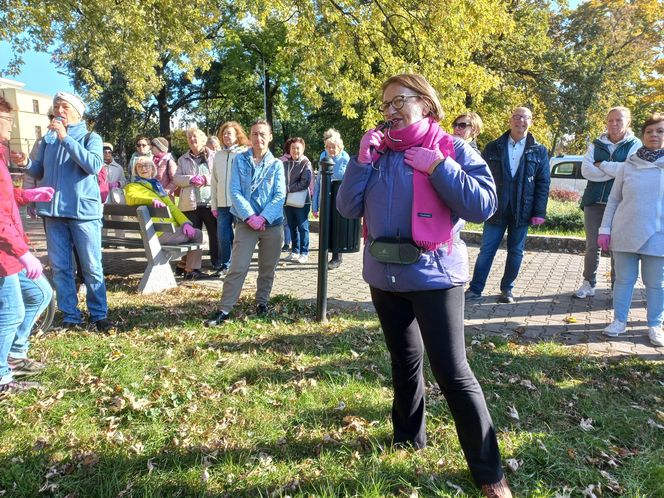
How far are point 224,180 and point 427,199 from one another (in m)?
4.91

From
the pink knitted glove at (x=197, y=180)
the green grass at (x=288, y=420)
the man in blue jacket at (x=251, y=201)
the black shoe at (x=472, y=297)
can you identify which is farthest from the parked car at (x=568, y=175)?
the man in blue jacket at (x=251, y=201)

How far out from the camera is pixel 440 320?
2246 millimetres

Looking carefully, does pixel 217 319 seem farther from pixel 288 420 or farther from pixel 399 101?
pixel 399 101

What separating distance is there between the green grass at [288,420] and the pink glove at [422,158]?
162cm

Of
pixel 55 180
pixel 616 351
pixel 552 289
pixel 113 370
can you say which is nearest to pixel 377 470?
pixel 113 370

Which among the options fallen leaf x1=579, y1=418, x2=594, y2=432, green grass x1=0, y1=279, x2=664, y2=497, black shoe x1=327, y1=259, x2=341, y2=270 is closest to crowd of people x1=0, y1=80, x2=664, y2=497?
green grass x1=0, y1=279, x2=664, y2=497

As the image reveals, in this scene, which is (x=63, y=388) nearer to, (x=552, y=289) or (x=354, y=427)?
(x=354, y=427)

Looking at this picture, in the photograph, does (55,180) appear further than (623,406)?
Yes

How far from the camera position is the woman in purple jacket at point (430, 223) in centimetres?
221

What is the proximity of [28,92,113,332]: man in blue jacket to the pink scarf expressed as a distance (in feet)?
10.5

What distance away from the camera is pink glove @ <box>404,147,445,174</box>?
216cm

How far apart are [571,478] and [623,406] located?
3.49 ft

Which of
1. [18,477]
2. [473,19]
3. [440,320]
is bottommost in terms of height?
[18,477]

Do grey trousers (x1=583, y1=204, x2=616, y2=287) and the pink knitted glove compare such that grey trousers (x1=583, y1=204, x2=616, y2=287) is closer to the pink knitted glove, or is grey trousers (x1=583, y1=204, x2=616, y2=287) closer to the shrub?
the pink knitted glove
